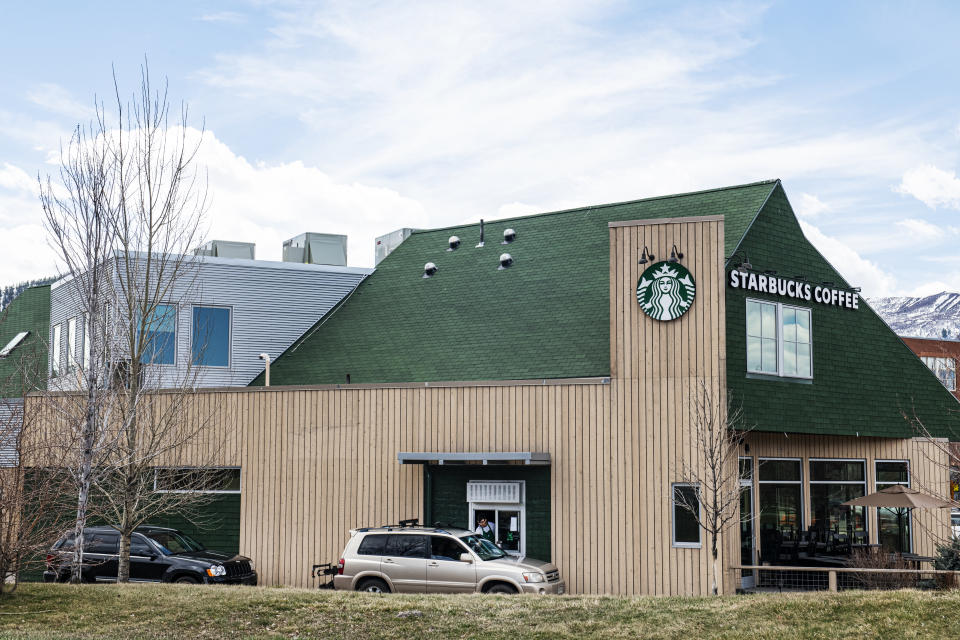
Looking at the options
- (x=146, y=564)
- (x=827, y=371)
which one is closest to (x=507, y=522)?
(x=146, y=564)

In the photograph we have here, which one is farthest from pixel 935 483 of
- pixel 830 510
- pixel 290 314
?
pixel 290 314

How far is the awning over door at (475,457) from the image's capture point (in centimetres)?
2183

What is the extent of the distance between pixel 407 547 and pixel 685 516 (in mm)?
5723

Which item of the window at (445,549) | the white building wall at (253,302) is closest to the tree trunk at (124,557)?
the window at (445,549)

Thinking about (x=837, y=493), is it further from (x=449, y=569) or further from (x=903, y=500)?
(x=449, y=569)

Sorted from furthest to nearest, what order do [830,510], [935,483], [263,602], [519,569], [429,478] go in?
[935,483] < [830,510] < [429,478] < [519,569] < [263,602]

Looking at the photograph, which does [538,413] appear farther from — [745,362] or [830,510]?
[830,510]

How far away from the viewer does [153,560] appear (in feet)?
70.0

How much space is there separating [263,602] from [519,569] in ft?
15.7

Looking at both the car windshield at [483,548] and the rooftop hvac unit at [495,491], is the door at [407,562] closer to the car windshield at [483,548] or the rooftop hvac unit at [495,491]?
the car windshield at [483,548]

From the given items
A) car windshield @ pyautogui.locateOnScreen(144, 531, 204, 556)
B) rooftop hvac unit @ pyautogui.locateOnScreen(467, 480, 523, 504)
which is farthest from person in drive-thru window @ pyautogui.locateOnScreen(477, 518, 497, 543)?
car windshield @ pyautogui.locateOnScreen(144, 531, 204, 556)

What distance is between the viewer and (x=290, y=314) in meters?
31.5

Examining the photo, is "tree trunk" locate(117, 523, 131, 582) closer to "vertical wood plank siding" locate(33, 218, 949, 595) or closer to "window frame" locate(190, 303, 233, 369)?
"vertical wood plank siding" locate(33, 218, 949, 595)

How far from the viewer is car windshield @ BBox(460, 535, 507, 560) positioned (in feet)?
63.5
